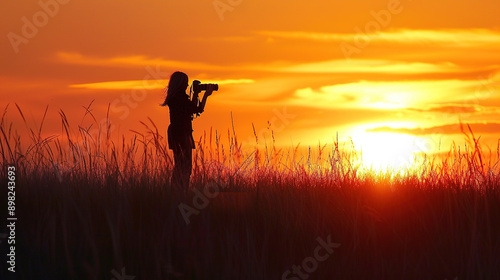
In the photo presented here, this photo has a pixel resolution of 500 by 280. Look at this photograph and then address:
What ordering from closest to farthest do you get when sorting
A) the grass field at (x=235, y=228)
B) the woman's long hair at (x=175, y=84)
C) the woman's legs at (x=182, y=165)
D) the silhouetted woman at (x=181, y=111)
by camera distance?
the grass field at (x=235, y=228) → the woman's legs at (x=182, y=165) → the silhouetted woman at (x=181, y=111) → the woman's long hair at (x=175, y=84)

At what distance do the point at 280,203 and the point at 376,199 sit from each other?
120cm

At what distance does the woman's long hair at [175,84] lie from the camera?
7859 millimetres

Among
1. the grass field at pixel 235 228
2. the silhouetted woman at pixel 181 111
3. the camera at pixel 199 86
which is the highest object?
the camera at pixel 199 86

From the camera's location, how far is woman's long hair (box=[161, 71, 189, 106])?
786cm

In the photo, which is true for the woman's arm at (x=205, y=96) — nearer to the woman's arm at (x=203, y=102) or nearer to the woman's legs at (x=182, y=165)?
the woman's arm at (x=203, y=102)

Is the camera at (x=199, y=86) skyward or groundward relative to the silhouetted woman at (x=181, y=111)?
skyward

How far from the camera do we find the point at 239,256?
14.6 feet

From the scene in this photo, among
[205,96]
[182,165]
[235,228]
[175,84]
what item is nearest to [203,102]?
[205,96]

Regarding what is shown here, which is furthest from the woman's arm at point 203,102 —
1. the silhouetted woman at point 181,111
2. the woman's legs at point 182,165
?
the woman's legs at point 182,165

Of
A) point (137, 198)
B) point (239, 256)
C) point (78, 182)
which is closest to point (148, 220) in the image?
point (137, 198)

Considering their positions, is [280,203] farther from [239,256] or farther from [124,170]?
[124,170]

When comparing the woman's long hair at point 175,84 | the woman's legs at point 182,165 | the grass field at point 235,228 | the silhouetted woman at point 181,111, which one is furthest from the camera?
the woman's long hair at point 175,84

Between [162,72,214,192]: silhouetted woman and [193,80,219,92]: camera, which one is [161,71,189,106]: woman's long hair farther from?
[193,80,219,92]: camera

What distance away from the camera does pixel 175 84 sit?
7.88 meters
